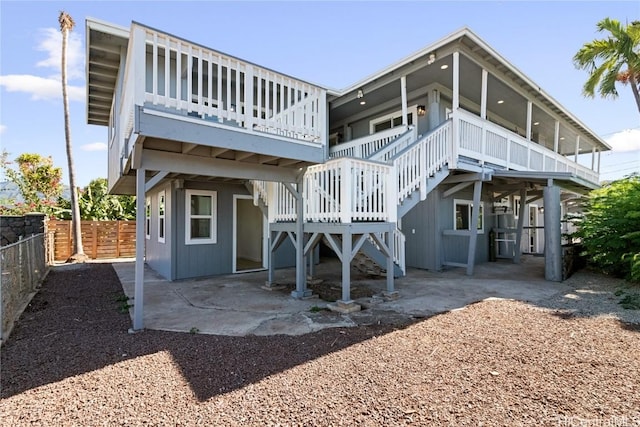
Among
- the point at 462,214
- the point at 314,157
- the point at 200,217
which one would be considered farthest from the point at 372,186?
the point at 462,214

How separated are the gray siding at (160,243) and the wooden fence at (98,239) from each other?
314 cm

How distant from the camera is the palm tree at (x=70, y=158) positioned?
12383 millimetres

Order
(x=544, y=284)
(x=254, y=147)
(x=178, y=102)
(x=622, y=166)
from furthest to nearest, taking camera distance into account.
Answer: (x=622, y=166), (x=544, y=284), (x=254, y=147), (x=178, y=102)

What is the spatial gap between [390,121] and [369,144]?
1877 millimetres

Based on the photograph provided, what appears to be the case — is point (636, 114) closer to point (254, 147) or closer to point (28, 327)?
point (254, 147)

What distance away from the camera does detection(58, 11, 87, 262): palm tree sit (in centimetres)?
1238

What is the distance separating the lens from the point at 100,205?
14836 mm

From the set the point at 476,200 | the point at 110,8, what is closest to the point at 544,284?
the point at 476,200

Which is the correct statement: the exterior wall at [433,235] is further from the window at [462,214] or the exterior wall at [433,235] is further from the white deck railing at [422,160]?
the white deck railing at [422,160]

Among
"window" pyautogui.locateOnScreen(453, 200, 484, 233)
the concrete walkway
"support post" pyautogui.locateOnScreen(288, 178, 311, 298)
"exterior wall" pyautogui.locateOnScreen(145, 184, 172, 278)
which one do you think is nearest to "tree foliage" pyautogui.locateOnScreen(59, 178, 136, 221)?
"exterior wall" pyautogui.locateOnScreen(145, 184, 172, 278)

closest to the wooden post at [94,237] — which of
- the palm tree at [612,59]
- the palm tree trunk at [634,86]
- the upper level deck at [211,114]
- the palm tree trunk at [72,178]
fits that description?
the palm tree trunk at [72,178]

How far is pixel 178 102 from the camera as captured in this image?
424 cm

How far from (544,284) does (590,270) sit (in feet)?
8.89

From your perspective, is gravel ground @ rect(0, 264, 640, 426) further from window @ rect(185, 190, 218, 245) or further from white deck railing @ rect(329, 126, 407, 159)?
white deck railing @ rect(329, 126, 407, 159)
